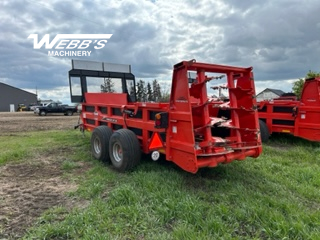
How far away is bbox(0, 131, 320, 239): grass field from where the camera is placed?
2.77 metres

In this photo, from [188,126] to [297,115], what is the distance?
4.70 metres

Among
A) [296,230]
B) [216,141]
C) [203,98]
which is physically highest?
[203,98]

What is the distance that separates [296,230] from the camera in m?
2.68

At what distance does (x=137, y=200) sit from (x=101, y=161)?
2225mm

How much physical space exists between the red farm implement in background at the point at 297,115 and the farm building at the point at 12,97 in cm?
6131

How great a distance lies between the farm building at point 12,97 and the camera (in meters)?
60.8

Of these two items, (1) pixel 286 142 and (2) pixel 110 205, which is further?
(1) pixel 286 142

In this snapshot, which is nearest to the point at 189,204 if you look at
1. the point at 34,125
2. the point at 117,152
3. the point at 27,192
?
the point at 117,152

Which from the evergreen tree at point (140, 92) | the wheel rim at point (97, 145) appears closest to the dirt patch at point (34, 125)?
the evergreen tree at point (140, 92)

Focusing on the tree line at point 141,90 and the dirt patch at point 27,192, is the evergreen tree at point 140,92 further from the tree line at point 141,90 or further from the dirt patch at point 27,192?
the dirt patch at point 27,192

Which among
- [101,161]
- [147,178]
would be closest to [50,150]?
[101,161]

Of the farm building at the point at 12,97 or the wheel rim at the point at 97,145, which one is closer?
the wheel rim at the point at 97,145

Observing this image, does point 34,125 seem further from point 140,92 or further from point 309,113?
point 309,113

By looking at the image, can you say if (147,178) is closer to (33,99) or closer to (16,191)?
(16,191)
